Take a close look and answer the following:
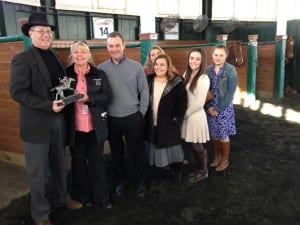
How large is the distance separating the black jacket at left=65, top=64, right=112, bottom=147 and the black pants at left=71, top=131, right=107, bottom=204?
6 cm

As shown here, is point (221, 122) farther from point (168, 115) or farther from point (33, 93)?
point (33, 93)

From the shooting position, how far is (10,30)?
20.8 ft

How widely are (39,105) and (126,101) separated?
75 cm

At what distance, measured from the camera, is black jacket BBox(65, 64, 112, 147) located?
2.52 meters

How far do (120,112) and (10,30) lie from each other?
452 centimetres

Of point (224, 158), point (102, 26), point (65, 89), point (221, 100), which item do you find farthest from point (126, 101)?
point (102, 26)

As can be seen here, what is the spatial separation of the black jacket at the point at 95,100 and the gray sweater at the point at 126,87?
0.41ft

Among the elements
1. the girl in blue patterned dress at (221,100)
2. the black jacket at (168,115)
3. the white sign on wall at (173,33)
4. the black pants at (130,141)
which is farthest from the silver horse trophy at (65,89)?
the white sign on wall at (173,33)

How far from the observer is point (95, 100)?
2502 millimetres

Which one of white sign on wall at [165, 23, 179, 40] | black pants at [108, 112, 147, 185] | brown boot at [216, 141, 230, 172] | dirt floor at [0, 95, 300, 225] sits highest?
white sign on wall at [165, 23, 179, 40]

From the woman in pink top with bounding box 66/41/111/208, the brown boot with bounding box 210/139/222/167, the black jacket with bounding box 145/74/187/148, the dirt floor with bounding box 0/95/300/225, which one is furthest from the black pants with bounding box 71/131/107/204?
the brown boot with bounding box 210/139/222/167

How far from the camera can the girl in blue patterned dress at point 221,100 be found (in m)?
3.31

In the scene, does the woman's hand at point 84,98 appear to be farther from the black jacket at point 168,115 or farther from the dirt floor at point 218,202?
the dirt floor at point 218,202

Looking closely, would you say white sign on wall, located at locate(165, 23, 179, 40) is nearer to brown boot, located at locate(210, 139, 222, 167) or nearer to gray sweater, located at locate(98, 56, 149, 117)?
brown boot, located at locate(210, 139, 222, 167)
